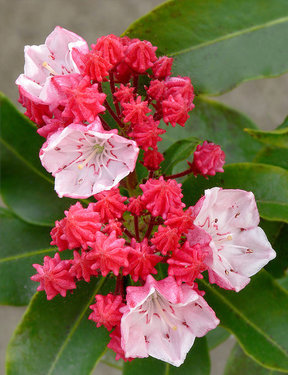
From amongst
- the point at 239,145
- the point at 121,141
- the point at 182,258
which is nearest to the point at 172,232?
the point at 182,258

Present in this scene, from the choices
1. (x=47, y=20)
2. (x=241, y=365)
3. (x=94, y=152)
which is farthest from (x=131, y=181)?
(x=47, y=20)

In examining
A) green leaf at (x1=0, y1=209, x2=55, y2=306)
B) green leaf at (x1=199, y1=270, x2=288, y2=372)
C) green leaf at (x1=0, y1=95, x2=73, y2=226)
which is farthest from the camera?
green leaf at (x1=0, y1=209, x2=55, y2=306)

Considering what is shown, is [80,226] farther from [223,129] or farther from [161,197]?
[223,129]

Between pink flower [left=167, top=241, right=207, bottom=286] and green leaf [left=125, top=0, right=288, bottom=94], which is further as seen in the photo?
green leaf [left=125, top=0, right=288, bottom=94]

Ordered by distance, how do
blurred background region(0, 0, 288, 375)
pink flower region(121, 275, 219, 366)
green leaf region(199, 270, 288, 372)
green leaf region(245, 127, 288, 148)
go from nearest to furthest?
pink flower region(121, 275, 219, 366) → green leaf region(245, 127, 288, 148) → green leaf region(199, 270, 288, 372) → blurred background region(0, 0, 288, 375)

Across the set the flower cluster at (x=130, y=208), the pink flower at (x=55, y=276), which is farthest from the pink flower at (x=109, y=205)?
the pink flower at (x=55, y=276)

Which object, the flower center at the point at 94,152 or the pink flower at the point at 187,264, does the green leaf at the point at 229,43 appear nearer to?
the flower center at the point at 94,152

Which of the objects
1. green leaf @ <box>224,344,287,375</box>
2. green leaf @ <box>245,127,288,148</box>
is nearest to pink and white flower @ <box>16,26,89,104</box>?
green leaf @ <box>245,127,288,148</box>

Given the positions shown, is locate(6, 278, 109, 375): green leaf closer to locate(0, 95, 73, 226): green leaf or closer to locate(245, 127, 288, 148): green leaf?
locate(0, 95, 73, 226): green leaf
